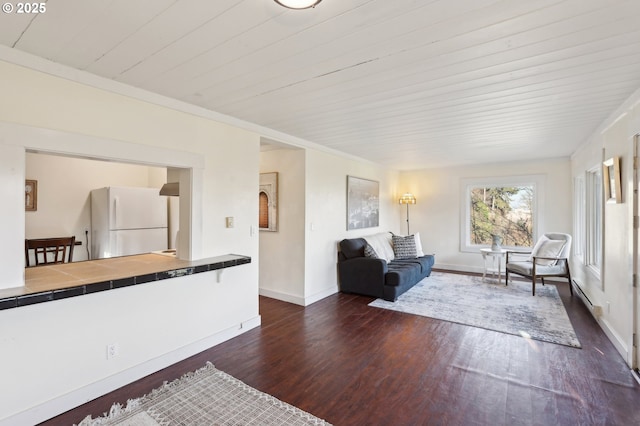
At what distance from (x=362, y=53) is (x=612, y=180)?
121 inches

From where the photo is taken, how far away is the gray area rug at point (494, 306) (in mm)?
3424

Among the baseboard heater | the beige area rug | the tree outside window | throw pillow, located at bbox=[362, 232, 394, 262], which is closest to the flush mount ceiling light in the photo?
the beige area rug

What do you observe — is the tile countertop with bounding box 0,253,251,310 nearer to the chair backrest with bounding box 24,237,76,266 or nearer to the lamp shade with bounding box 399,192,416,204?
the chair backrest with bounding box 24,237,76,266

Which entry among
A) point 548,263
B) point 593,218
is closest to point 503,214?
point 548,263

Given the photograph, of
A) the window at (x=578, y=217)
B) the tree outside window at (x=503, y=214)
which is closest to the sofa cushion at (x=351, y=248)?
the tree outside window at (x=503, y=214)

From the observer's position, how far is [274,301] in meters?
4.47

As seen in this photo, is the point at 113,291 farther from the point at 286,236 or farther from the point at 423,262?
the point at 423,262

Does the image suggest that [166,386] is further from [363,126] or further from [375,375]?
[363,126]

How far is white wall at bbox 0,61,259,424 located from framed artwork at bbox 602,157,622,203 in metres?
3.53

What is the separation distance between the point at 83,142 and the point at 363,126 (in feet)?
8.47

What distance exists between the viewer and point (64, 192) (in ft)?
14.8

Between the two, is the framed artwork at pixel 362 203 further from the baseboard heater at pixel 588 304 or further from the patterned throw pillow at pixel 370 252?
the baseboard heater at pixel 588 304

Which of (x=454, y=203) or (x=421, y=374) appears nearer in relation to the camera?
(x=421, y=374)

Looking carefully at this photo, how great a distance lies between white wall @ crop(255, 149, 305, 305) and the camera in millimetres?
4336
